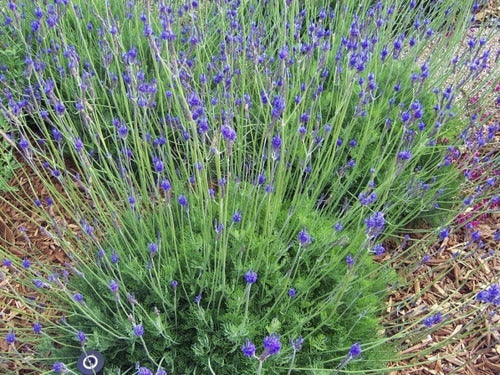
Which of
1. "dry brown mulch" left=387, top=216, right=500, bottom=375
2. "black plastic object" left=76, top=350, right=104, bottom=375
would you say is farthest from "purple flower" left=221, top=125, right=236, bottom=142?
"dry brown mulch" left=387, top=216, right=500, bottom=375

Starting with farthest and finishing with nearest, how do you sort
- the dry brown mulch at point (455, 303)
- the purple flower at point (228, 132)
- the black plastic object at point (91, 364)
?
the dry brown mulch at point (455, 303) → the black plastic object at point (91, 364) → the purple flower at point (228, 132)

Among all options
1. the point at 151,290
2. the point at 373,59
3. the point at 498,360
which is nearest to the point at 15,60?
the point at 151,290

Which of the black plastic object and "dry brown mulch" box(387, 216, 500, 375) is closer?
the black plastic object

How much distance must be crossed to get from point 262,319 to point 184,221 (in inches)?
25.9

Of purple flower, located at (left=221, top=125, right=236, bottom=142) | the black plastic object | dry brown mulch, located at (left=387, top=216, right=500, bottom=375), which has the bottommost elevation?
dry brown mulch, located at (left=387, top=216, right=500, bottom=375)

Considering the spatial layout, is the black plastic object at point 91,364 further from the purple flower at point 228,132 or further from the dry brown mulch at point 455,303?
the dry brown mulch at point 455,303

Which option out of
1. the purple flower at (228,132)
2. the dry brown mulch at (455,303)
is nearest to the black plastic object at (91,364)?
the purple flower at (228,132)

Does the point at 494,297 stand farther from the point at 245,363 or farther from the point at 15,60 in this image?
the point at 15,60

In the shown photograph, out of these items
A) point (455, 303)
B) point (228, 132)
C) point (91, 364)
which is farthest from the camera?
point (455, 303)

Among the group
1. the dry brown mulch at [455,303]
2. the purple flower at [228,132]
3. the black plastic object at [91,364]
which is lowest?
the dry brown mulch at [455,303]

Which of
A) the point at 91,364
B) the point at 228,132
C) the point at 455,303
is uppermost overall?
the point at 228,132

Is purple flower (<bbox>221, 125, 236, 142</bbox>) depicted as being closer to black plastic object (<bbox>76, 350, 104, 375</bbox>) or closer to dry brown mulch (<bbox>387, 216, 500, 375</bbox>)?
black plastic object (<bbox>76, 350, 104, 375</bbox>)

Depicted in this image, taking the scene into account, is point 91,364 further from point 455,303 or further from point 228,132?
point 455,303

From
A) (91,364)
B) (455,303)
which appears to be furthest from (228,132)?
(455,303)
